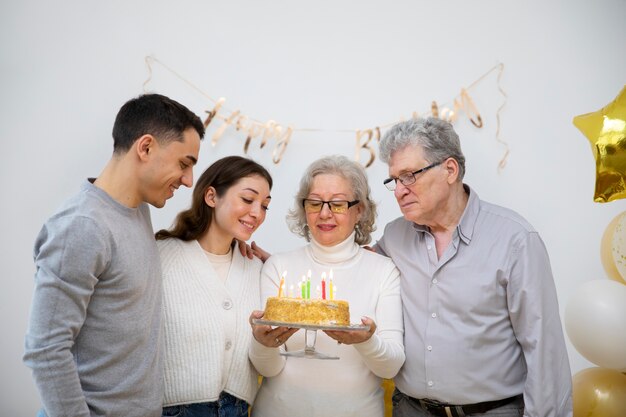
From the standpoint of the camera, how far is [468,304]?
6.61 ft

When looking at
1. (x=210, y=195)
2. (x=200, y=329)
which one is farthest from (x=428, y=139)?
(x=200, y=329)

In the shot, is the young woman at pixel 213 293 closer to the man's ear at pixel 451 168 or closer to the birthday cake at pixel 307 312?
the birthday cake at pixel 307 312

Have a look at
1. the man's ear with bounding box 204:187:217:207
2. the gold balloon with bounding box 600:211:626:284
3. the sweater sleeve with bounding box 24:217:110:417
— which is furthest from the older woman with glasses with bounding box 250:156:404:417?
the gold balloon with bounding box 600:211:626:284

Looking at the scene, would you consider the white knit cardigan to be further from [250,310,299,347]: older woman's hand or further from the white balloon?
the white balloon

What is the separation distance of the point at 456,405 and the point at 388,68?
2185mm

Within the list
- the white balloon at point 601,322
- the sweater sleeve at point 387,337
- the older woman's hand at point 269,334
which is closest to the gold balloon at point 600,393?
the white balloon at point 601,322

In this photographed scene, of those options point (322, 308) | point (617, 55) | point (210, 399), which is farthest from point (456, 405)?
point (617, 55)

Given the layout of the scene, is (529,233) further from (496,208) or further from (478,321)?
(478,321)

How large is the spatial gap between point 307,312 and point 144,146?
2.36 feet

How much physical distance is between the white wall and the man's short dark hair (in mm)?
1506

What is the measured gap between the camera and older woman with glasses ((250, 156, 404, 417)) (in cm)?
196

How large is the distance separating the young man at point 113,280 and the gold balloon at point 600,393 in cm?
168

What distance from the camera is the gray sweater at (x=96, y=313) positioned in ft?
4.85

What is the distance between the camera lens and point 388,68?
3.53 m
